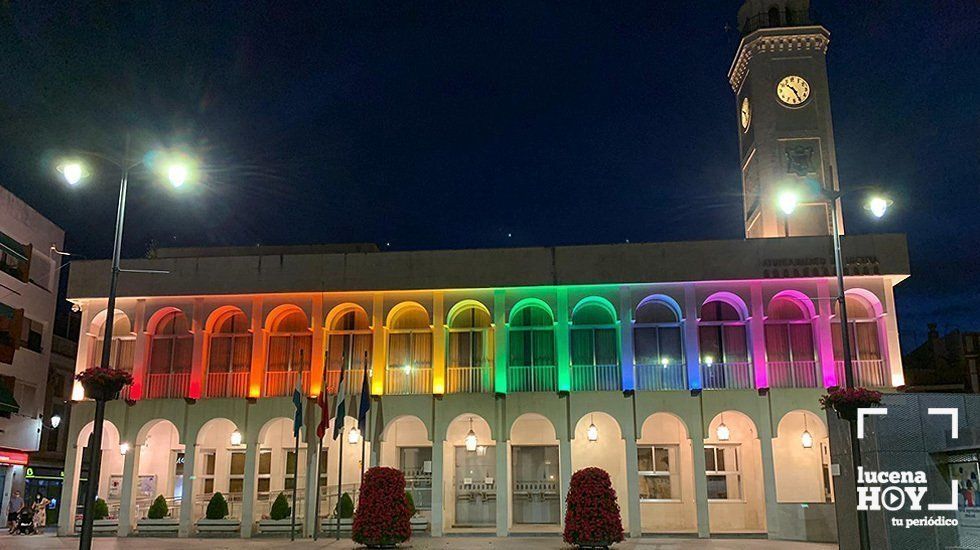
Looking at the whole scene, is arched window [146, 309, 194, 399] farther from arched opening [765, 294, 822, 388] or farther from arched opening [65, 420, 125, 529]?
arched opening [765, 294, 822, 388]

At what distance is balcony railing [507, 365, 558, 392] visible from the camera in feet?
90.7

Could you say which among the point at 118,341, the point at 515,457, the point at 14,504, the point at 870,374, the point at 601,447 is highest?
the point at 118,341

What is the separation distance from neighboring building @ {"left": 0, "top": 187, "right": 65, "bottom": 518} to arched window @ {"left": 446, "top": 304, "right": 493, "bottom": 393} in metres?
17.2

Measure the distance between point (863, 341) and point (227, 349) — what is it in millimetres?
21238

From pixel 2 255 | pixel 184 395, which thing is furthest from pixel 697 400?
pixel 2 255

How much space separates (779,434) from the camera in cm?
2798

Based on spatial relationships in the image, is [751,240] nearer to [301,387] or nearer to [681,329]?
[681,329]

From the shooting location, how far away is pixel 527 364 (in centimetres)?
2853

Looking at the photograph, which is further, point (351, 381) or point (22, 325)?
point (22, 325)

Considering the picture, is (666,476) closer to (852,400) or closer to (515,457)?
(515,457)

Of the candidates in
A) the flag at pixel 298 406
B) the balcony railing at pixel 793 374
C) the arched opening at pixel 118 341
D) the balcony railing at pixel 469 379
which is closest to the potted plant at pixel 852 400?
the balcony railing at pixel 793 374

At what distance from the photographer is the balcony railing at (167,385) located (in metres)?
28.7

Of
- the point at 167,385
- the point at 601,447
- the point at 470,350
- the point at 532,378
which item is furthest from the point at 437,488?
the point at 167,385

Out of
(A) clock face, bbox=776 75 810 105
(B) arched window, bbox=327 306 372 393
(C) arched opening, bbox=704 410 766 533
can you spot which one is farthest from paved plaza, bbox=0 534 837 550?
(A) clock face, bbox=776 75 810 105
